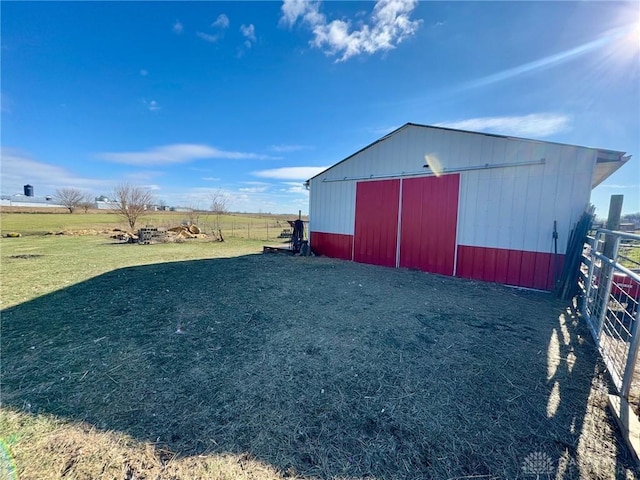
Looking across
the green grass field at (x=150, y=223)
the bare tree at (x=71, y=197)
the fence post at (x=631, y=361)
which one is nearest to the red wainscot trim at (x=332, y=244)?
the green grass field at (x=150, y=223)

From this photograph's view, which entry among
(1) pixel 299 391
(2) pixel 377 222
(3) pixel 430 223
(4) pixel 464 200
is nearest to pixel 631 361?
(1) pixel 299 391

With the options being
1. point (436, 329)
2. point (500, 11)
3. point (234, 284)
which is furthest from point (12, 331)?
point (500, 11)

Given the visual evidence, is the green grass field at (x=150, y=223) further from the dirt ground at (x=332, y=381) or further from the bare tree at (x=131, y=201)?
the dirt ground at (x=332, y=381)

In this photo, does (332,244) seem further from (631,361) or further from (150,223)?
(150,223)

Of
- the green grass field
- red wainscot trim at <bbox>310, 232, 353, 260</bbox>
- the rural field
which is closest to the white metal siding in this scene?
the rural field

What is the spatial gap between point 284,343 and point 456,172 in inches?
224

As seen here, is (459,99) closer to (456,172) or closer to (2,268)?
(456,172)

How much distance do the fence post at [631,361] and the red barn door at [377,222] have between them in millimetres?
5445

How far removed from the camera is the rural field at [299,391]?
1.49m

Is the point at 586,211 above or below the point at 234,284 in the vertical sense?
above

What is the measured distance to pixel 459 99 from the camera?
21.9 feet

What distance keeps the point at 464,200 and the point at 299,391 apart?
19.2 feet

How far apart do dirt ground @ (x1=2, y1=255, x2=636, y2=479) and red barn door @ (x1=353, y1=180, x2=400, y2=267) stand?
3189 millimetres

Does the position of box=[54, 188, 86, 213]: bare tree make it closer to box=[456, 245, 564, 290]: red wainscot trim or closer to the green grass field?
the green grass field
